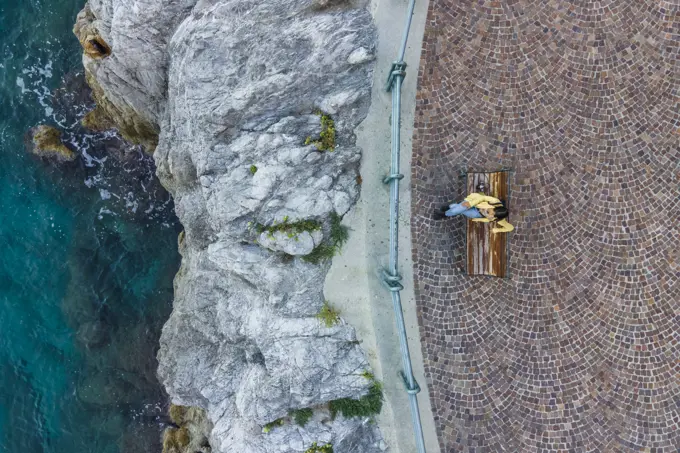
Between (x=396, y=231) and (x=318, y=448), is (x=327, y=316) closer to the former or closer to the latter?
(x=396, y=231)

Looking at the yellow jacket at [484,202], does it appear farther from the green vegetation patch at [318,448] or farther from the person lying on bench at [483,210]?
the green vegetation patch at [318,448]

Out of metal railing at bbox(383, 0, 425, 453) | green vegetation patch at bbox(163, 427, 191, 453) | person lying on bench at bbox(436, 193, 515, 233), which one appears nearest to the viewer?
metal railing at bbox(383, 0, 425, 453)

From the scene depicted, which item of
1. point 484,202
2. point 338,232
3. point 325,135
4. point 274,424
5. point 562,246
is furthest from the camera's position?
point 562,246

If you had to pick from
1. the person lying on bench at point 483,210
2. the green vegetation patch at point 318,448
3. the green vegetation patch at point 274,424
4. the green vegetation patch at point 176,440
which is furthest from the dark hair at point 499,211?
the green vegetation patch at point 176,440

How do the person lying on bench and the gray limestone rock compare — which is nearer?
the person lying on bench

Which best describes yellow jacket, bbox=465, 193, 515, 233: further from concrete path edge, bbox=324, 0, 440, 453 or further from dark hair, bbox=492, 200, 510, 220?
concrete path edge, bbox=324, 0, 440, 453

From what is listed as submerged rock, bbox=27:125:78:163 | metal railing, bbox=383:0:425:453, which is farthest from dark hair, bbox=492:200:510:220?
submerged rock, bbox=27:125:78:163

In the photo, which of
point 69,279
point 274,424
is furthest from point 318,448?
point 69,279
